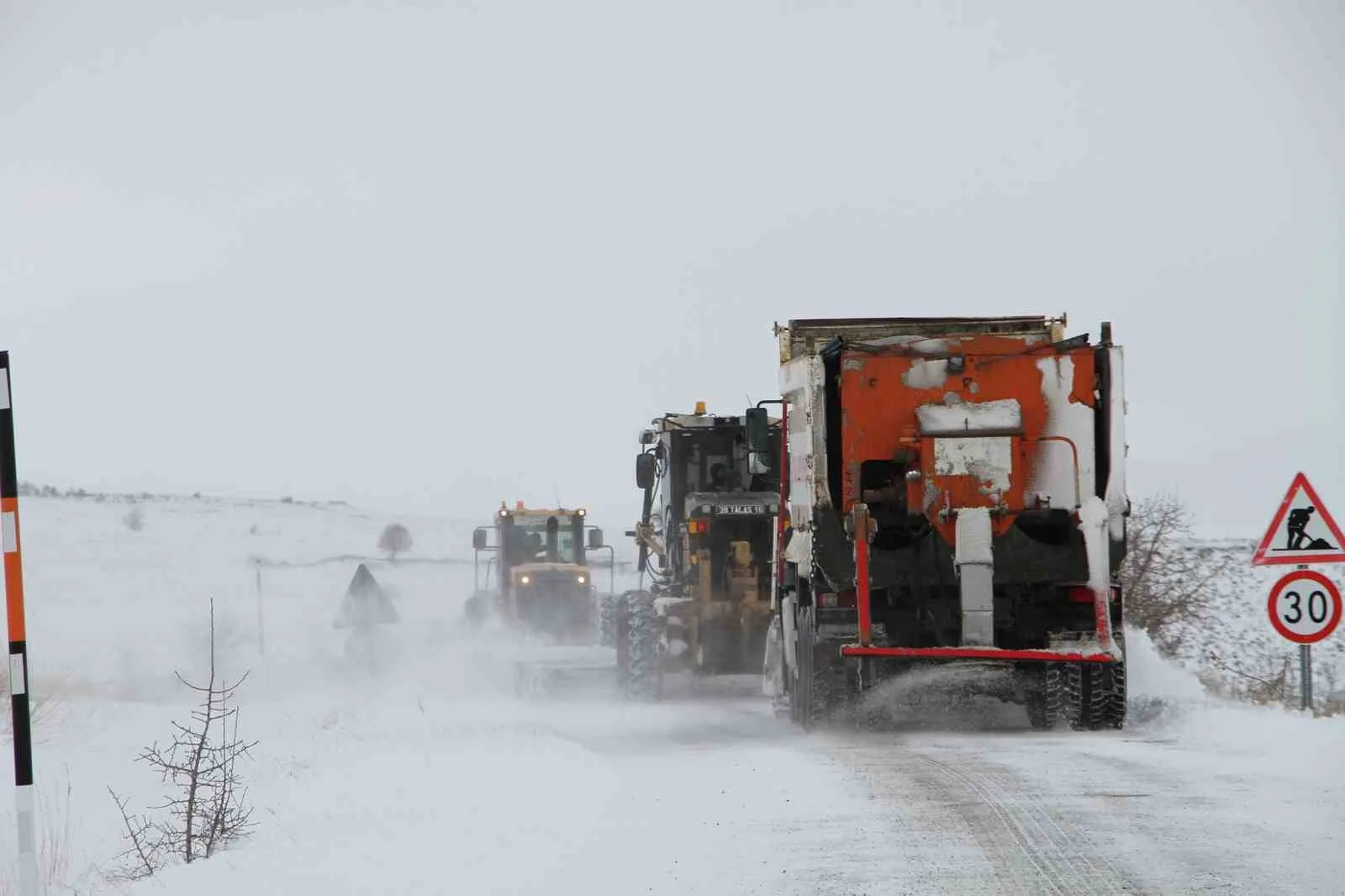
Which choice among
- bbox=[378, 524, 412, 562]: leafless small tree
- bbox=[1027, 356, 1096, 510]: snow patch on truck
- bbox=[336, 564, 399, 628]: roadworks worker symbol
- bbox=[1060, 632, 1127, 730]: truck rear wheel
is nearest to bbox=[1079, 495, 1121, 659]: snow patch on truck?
bbox=[1027, 356, 1096, 510]: snow patch on truck

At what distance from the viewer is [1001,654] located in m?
13.5

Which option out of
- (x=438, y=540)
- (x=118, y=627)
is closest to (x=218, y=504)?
(x=438, y=540)

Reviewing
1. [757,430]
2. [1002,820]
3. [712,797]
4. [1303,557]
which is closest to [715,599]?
[757,430]

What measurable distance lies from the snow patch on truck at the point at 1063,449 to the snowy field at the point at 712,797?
1984 millimetres

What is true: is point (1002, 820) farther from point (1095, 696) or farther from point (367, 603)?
point (367, 603)

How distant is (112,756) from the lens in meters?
17.3

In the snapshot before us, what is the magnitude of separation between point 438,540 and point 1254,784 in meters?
87.7

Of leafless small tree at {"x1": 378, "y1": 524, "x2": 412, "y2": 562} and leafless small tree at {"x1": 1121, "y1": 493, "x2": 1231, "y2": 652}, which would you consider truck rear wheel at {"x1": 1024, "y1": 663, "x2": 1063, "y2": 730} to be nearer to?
leafless small tree at {"x1": 1121, "y1": 493, "x2": 1231, "y2": 652}

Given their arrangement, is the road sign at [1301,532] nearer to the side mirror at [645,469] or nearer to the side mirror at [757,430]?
the side mirror at [757,430]

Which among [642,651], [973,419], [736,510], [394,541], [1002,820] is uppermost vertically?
[973,419]

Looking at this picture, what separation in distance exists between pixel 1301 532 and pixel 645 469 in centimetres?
918

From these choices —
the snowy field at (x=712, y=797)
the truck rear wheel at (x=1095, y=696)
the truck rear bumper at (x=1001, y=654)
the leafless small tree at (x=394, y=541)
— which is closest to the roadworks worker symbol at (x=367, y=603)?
the snowy field at (x=712, y=797)

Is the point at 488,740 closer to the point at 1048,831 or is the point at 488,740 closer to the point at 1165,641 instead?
the point at 1048,831

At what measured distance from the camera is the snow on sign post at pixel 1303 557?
1336 cm
